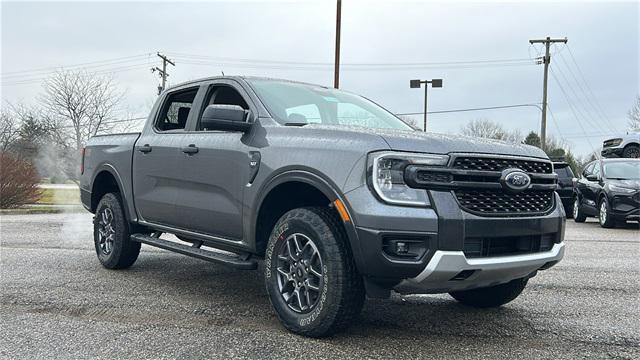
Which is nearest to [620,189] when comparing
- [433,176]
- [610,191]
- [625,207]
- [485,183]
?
[610,191]

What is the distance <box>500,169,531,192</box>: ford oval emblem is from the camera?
3314mm

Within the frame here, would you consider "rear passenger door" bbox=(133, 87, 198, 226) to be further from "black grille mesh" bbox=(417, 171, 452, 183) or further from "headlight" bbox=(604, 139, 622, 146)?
"headlight" bbox=(604, 139, 622, 146)

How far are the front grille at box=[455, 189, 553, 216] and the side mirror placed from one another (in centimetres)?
169

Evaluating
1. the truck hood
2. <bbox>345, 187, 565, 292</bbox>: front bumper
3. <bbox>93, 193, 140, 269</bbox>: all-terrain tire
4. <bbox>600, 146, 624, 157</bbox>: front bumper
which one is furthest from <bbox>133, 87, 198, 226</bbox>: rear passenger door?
<bbox>600, 146, 624, 157</bbox>: front bumper

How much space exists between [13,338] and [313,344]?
77.3 inches

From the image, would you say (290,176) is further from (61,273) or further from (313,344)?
(61,273)

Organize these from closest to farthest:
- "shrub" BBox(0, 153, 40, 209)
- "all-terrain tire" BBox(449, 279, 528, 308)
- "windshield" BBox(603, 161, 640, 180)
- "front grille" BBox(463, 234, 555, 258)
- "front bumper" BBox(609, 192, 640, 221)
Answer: "front grille" BBox(463, 234, 555, 258) < "all-terrain tire" BBox(449, 279, 528, 308) < "front bumper" BBox(609, 192, 640, 221) < "windshield" BBox(603, 161, 640, 180) < "shrub" BBox(0, 153, 40, 209)

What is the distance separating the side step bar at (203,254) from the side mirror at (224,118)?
1.00m

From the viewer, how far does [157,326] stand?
3.80m

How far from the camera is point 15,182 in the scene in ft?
52.0

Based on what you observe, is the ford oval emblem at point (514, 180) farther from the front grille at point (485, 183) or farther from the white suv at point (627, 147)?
the white suv at point (627, 147)

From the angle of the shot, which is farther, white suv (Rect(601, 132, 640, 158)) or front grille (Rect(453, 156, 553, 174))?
white suv (Rect(601, 132, 640, 158))

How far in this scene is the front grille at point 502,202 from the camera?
10.6ft

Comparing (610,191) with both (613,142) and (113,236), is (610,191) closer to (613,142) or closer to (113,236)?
(613,142)
